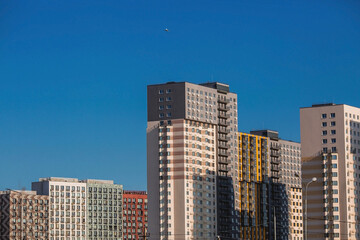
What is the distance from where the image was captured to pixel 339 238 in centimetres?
19938
